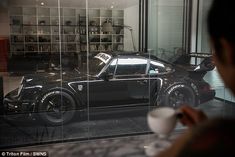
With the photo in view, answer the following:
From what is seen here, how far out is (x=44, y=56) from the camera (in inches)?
149

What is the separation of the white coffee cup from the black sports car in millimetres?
2884

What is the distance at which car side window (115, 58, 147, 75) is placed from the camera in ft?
12.6

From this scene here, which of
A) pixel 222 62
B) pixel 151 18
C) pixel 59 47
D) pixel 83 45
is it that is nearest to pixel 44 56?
pixel 59 47

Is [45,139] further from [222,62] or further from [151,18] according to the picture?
[222,62]

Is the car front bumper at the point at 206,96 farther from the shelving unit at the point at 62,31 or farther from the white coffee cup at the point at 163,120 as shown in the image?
the white coffee cup at the point at 163,120

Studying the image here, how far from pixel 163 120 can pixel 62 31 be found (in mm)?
3201

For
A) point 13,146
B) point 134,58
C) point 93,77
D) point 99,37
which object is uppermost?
point 99,37

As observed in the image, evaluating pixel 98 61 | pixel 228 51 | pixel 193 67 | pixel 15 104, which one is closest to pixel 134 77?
pixel 98 61

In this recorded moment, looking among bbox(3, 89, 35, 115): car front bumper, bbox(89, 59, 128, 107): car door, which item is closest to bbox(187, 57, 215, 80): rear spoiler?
bbox(89, 59, 128, 107): car door

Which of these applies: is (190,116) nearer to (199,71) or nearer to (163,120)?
(163,120)

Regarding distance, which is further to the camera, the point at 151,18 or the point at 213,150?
the point at 151,18

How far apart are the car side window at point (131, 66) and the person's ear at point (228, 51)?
332 centimetres

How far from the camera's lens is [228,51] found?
49 centimetres

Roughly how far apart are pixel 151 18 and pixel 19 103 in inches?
80.1
